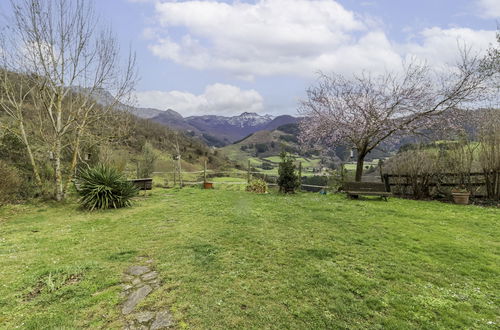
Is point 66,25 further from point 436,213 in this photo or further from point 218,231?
point 436,213

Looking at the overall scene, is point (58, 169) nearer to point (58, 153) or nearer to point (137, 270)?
point (58, 153)

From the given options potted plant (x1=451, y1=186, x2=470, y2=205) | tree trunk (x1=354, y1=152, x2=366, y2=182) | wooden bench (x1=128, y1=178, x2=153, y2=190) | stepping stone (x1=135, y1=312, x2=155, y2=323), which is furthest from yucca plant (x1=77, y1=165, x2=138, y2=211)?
potted plant (x1=451, y1=186, x2=470, y2=205)

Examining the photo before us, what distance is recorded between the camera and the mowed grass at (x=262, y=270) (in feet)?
8.84

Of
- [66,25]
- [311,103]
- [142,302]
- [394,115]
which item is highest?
[66,25]

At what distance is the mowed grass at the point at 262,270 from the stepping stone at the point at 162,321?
0.11 meters

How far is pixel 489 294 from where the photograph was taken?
320 centimetres

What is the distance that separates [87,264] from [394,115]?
1337cm

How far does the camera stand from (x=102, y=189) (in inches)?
334

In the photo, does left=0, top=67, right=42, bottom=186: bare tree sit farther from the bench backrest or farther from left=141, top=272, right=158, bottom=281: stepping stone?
the bench backrest

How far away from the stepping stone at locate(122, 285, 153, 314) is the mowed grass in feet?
0.31

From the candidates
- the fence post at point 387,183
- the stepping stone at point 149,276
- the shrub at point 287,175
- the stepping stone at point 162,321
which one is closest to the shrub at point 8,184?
the stepping stone at point 149,276

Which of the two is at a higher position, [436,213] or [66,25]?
[66,25]

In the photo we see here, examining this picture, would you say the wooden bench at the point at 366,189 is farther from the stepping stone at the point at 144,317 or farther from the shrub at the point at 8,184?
the shrub at the point at 8,184

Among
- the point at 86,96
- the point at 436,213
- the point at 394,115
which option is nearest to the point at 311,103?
the point at 394,115
